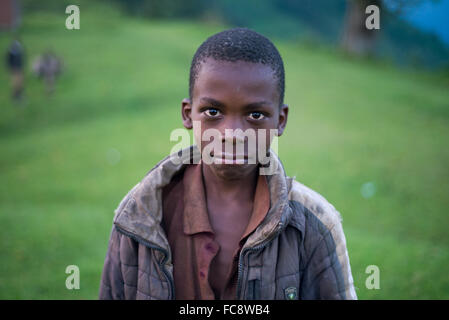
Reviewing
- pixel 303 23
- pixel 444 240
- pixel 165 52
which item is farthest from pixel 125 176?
pixel 303 23

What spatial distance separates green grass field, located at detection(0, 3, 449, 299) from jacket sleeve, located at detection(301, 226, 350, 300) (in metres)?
1.47

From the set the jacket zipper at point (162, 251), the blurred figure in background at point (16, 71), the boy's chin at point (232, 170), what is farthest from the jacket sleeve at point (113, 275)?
the blurred figure in background at point (16, 71)

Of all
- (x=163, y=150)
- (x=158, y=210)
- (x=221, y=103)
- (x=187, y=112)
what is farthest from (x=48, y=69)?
(x=221, y=103)

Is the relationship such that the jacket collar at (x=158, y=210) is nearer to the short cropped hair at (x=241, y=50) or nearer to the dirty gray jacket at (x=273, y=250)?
the dirty gray jacket at (x=273, y=250)

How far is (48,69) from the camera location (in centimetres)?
1155

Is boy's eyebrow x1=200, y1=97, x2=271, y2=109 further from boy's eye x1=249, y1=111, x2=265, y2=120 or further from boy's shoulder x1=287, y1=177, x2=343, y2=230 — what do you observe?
boy's shoulder x1=287, y1=177, x2=343, y2=230

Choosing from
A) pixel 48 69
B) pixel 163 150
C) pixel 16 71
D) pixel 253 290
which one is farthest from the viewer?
pixel 48 69

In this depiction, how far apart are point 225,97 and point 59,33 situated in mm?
15053

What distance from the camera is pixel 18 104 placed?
10812mm

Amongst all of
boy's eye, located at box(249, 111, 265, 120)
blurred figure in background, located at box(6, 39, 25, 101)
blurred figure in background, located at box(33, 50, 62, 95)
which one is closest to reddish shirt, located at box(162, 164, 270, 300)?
boy's eye, located at box(249, 111, 265, 120)

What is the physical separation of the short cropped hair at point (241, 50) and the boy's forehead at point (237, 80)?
0.02 m

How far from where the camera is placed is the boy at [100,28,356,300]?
75.3 inches

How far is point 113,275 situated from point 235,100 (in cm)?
114

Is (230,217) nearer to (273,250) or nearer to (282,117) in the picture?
(273,250)
